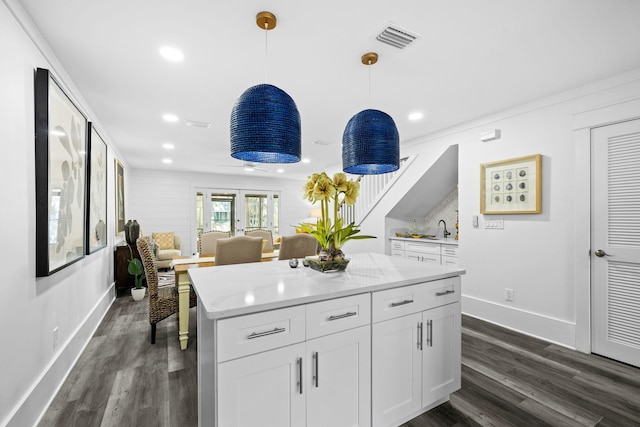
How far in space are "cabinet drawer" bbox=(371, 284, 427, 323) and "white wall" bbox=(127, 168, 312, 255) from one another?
571cm

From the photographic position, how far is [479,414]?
1813 millimetres

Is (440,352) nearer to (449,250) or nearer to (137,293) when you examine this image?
(449,250)

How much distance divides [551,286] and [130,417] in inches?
147

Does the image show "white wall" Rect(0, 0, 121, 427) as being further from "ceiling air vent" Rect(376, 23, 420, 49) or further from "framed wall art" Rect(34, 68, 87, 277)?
"ceiling air vent" Rect(376, 23, 420, 49)

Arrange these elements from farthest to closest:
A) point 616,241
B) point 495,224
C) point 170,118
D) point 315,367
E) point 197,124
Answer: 1. point 197,124
2. point 170,118
3. point 495,224
4. point 616,241
5. point 315,367

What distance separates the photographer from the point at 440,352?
5.99 ft

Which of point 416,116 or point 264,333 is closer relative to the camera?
point 264,333

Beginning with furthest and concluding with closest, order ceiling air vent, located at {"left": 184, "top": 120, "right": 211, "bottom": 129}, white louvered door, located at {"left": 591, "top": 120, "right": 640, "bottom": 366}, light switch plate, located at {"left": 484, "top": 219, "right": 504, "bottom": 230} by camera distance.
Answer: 1. ceiling air vent, located at {"left": 184, "top": 120, "right": 211, "bottom": 129}
2. light switch plate, located at {"left": 484, "top": 219, "right": 504, "bottom": 230}
3. white louvered door, located at {"left": 591, "top": 120, "right": 640, "bottom": 366}

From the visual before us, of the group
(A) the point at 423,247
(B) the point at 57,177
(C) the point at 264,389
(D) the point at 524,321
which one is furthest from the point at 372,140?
(A) the point at 423,247

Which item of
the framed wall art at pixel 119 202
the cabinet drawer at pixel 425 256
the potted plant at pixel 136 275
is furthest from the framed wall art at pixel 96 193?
the cabinet drawer at pixel 425 256

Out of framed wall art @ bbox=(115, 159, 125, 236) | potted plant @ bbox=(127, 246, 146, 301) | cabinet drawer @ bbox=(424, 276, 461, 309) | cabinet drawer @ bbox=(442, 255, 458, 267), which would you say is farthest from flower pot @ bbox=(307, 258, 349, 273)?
framed wall art @ bbox=(115, 159, 125, 236)

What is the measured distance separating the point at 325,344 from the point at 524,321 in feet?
9.14

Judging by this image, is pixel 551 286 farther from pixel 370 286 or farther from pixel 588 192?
pixel 370 286

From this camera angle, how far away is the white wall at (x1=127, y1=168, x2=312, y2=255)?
22.7 ft
